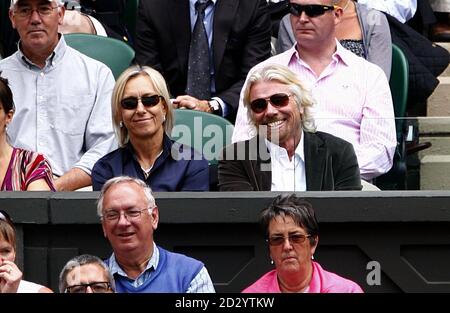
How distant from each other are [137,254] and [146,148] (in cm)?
106

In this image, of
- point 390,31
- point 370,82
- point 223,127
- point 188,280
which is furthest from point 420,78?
point 188,280

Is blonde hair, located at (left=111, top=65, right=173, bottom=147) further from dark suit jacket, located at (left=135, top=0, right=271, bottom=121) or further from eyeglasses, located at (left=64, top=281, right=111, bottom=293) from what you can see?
eyeglasses, located at (left=64, top=281, right=111, bottom=293)

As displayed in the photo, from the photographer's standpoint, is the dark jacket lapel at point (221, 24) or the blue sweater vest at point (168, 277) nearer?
the blue sweater vest at point (168, 277)

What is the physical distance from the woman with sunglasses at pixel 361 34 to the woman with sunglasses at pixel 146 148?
5.35ft

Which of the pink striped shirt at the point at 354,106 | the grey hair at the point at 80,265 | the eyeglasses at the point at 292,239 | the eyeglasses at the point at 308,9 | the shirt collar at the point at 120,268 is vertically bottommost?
the shirt collar at the point at 120,268

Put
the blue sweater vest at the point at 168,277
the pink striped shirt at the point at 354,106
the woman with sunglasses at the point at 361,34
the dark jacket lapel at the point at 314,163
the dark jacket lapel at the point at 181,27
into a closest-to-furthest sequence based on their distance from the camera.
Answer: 1. the blue sweater vest at the point at 168,277
2. the dark jacket lapel at the point at 314,163
3. the pink striped shirt at the point at 354,106
4. the woman with sunglasses at the point at 361,34
5. the dark jacket lapel at the point at 181,27

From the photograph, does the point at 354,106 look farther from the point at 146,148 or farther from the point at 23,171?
the point at 23,171

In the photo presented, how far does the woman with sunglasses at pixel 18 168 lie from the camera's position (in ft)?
28.2

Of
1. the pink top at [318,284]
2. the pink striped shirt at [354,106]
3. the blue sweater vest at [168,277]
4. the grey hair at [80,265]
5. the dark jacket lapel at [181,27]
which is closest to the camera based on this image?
the grey hair at [80,265]

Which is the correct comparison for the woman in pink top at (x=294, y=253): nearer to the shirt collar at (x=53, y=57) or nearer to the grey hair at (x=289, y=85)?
the grey hair at (x=289, y=85)

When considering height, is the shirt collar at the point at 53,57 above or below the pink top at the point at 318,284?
above

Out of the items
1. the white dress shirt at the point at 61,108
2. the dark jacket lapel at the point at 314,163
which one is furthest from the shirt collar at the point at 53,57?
the dark jacket lapel at the point at 314,163

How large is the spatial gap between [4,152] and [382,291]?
2.14 meters

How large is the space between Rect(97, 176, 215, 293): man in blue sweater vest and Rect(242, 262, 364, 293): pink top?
258mm
